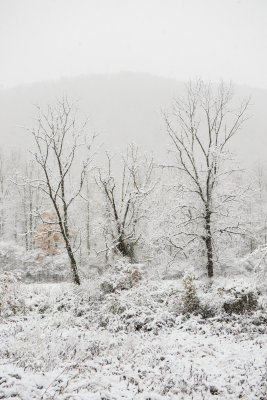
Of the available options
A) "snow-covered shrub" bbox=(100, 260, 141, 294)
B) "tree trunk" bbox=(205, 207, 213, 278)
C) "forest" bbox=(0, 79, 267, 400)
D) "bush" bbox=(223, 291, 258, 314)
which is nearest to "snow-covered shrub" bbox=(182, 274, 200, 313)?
"forest" bbox=(0, 79, 267, 400)

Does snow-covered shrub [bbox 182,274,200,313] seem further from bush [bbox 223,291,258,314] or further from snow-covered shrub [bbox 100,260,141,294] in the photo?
snow-covered shrub [bbox 100,260,141,294]

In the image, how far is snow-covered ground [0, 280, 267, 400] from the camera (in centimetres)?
548

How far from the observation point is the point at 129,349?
26.9ft

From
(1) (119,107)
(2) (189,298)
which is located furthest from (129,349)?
(1) (119,107)

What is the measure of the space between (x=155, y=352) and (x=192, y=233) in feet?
29.2

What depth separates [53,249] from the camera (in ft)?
97.4

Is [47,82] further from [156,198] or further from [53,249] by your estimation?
[156,198]

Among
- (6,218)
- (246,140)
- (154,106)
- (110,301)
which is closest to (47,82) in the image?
(154,106)

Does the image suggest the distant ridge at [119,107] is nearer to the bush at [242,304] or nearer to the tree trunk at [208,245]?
the tree trunk at [208,245]

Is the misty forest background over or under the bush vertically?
over

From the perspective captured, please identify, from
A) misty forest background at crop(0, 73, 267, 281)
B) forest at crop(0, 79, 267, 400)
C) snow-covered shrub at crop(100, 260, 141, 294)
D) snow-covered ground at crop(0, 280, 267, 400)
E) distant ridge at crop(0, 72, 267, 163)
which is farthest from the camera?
distant ridge at crop(0, 72, 267, 163)

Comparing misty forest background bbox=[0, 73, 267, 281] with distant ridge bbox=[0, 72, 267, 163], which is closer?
misty forest background bbox=[0, 73, 267, 281]

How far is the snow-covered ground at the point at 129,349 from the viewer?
5484 mm

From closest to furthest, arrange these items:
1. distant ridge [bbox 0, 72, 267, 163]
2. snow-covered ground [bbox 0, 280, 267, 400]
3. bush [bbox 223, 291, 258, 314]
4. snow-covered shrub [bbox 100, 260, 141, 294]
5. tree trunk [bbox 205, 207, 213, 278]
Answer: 1. snow-covered ground [bbox 0, 280, 267, 400]
2. bush [bbox 223, 291, 258, 314]
3. snow-covered shrub [bbox 100, 260, 141, 294]
4. tree trunk [bbox 205, 207, 213, 278]
5. distant ridge [bbox 0, 72, 267, 163]
